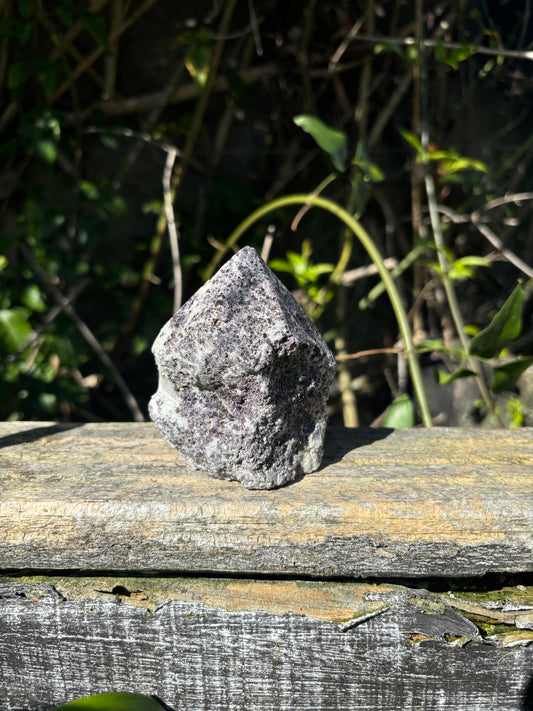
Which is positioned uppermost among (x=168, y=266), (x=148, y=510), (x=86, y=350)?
(x=168, y=266)

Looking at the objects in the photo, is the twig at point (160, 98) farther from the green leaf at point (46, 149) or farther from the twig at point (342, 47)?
the green leaf at point (46, 149)

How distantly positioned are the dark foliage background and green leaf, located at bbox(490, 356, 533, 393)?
1.93 ft

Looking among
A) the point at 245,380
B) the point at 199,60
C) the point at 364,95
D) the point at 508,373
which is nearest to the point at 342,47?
the point at 364,95

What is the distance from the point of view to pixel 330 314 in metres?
2.11

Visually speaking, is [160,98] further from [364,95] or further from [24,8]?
[364,95]

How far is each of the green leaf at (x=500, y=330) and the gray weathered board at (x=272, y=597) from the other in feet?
1.00

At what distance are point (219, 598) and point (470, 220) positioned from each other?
1.45 metres

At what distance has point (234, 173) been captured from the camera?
203 centimetres

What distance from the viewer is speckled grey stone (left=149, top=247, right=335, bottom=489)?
0.77 m

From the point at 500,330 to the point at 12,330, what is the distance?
1.21 meters

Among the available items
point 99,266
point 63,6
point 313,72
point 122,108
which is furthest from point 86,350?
point 313,72

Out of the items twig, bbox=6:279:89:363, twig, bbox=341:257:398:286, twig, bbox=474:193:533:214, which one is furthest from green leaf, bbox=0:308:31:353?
twig, bbox=474:193:533:214

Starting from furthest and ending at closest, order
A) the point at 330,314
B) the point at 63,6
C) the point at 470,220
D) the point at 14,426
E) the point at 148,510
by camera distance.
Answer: the point at 330,314 → the point at 470,220 → the point at 63,6 → the point at 14,426 → the point at 148,510

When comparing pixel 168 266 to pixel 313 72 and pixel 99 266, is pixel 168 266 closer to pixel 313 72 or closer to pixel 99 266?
pixel 99 266
